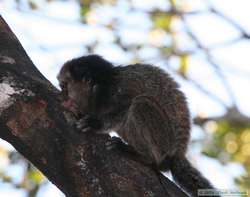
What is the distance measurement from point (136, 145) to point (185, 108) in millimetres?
635

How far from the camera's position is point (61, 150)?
3723 mm

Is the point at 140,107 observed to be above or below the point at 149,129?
above

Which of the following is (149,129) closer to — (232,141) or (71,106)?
(71,106)

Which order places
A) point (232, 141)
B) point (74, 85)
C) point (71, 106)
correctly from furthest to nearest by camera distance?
1. point (232, 141)
2. point (74, 85)
3. point (71, 106)

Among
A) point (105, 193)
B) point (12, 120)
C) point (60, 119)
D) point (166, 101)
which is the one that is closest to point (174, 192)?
point (105, 193)

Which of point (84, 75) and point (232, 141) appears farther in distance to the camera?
point (232, 141)

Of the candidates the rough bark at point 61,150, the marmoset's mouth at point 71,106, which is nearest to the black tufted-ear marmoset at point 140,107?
the marmoset's mouth at point 71,106

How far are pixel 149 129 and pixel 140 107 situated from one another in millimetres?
204

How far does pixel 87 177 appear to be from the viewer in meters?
3.62

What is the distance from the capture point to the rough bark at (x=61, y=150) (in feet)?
11.9

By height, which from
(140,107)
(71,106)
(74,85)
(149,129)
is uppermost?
(71,106)

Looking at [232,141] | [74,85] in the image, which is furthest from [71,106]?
[232,141]

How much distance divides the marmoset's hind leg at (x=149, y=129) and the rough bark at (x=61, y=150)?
967 mm

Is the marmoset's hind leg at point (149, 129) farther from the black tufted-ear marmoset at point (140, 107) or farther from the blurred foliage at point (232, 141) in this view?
the blurred foliage at point (232, 141)
